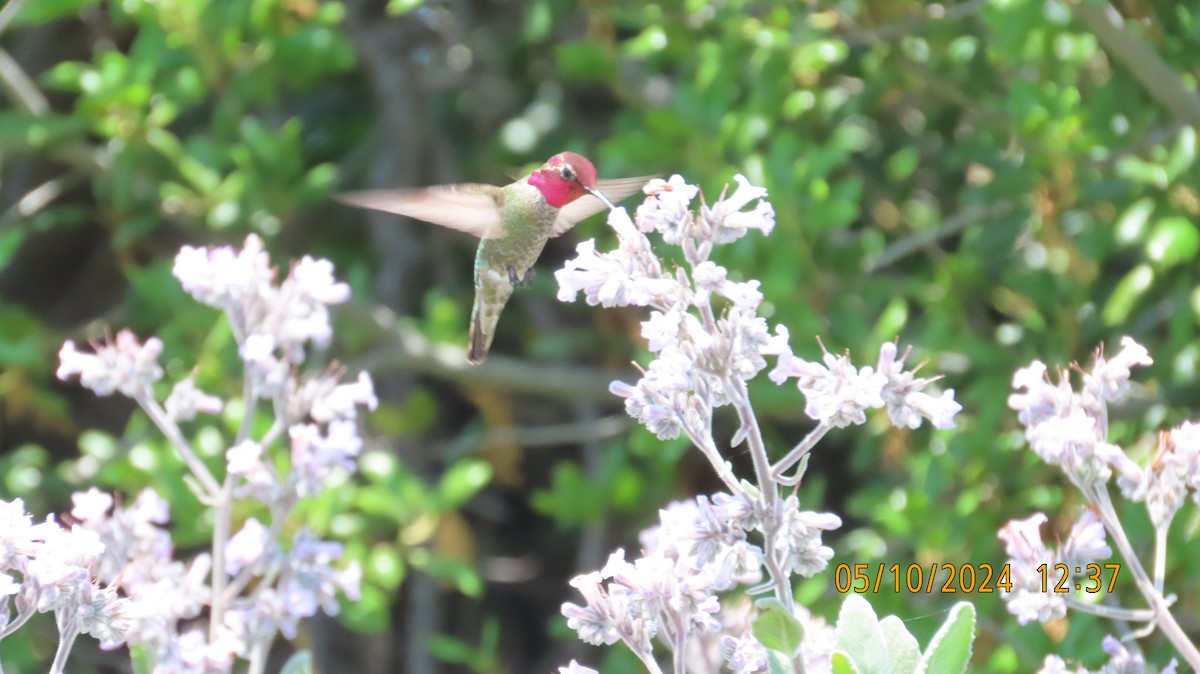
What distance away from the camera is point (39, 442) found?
169 inches

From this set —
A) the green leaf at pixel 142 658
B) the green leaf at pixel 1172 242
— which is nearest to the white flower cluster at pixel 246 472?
the green leaf at pixel 142 658

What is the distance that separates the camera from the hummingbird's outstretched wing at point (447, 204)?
2018mm

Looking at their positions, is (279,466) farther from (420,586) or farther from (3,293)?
(3,293)

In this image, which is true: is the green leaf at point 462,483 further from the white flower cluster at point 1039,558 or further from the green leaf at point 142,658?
the white flower cluster at point 1039,558

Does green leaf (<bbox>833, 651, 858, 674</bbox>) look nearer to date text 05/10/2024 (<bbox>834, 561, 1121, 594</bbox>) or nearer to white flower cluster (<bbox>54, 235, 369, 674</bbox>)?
white flower cluster (<bbox>54, 235, 369, 674</bbox>)

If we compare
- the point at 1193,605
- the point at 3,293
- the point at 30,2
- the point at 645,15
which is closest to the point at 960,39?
the point at 645,15

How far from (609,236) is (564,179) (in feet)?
3.92

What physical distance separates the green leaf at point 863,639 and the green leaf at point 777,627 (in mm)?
194

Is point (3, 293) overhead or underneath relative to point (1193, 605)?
underneath

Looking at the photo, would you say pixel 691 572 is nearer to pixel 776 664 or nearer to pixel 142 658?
pixel 776 664

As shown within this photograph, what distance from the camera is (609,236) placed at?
10.8 ft

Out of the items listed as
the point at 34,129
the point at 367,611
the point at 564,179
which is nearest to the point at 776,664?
the point at 564,179

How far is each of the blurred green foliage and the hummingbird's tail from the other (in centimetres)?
62

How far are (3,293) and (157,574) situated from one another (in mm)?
2625
